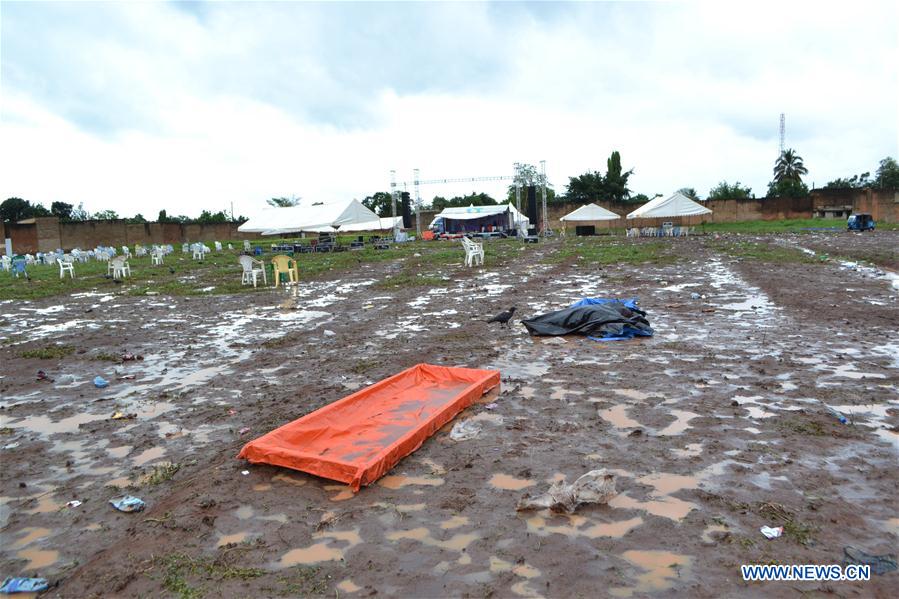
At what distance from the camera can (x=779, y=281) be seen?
11.9m

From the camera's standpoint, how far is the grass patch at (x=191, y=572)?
244cm

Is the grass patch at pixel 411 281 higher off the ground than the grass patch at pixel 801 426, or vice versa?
the grass patch at pixel 411 281

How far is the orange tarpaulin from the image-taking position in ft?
11.3

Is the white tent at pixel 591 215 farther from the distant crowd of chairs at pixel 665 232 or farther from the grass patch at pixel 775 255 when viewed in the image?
the grass patch at pixel 775 255

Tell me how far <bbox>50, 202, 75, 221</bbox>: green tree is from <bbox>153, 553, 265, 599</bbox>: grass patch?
58.2m

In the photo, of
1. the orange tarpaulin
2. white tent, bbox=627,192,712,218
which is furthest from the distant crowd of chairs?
the orange tarpaulin

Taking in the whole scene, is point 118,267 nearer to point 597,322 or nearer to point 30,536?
point 597,322

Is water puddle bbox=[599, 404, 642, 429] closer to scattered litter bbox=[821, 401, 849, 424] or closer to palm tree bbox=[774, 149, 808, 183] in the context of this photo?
scattered litter bbox=[821, 401, 849, 424]

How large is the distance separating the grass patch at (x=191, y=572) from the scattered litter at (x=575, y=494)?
1380mm

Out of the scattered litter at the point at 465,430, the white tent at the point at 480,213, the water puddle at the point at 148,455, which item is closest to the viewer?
the water puddle at the point at 148,455

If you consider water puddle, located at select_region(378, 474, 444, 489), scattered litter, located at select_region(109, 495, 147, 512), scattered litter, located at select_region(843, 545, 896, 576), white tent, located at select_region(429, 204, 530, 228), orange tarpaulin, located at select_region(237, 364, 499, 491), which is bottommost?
scattered litter, located at select_region(843, 545, 896, 576)

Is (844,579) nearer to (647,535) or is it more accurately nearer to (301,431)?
(647,535)

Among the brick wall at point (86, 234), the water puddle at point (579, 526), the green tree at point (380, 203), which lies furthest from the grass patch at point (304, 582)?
the green tree at point (380, 203)

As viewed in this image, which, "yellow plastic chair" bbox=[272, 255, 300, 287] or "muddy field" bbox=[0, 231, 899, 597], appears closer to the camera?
"muddy field" bbox=[0, 231, 899, 597]
